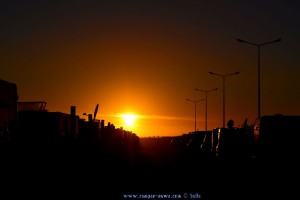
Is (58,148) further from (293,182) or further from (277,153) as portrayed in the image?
(293,182)

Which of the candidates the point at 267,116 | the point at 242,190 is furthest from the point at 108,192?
the point at 267,116

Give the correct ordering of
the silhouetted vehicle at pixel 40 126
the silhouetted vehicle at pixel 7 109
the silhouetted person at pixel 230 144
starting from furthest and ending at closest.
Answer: the silhouetted person at pixel 230 144 < the silhouetted vehicle at pixel 40 126 < the silhouetted vehicle at pixel 7 109

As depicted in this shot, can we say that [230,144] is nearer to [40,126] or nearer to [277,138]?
[40,126]

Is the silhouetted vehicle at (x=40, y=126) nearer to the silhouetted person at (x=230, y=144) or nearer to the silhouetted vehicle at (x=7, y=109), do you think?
the silhouetted vehicle at (x=7, y=109)

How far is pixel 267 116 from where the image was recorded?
21.5 meters

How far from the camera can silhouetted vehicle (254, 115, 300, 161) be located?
63.4 feet

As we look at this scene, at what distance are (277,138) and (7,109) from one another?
8.00 m

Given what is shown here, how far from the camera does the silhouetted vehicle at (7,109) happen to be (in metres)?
17.8

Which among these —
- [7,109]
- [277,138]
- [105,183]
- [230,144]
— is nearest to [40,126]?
[7,109]

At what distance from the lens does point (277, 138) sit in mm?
20312

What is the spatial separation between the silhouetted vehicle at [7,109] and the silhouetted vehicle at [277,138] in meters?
7.39

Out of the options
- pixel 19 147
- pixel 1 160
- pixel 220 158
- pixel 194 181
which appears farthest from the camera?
pixel 220 158

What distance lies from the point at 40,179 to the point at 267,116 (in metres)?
8.14

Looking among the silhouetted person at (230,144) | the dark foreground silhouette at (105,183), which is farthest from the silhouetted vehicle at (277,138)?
the silhouetted person at (230,144)
